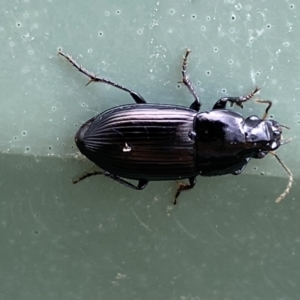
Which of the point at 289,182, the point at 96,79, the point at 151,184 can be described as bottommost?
the point at 151,184

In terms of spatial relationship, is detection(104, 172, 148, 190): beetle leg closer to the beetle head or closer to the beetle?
the beetle

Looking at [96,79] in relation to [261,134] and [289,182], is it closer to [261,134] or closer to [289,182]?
[261,134]

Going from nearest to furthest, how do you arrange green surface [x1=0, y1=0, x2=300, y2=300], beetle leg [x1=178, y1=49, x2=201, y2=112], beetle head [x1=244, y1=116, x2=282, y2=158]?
beetle head [x1=244, y1=116, x2=282, y2=158] → beetle leg [x1=178, y1=49, x2=201, y2=112] → green surface [x1=0, y1=0, x2=300, y2=300]

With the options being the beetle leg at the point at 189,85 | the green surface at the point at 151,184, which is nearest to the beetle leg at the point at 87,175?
the green surface at the point at 151,184

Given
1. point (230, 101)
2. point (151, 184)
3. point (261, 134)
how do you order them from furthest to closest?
point (151, 184)
point (230, 101)
point (261, 134)

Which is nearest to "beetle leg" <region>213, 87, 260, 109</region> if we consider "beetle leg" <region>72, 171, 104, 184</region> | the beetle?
the beetle

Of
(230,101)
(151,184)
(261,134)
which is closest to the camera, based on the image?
(261,134)

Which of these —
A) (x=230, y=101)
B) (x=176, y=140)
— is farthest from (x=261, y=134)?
(x=176, y=140)
